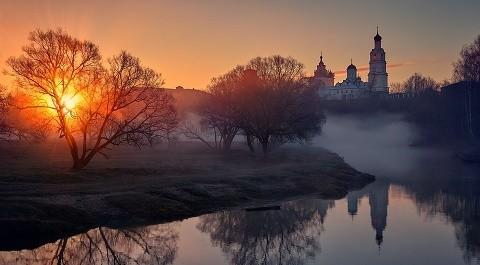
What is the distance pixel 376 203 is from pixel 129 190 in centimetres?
1894

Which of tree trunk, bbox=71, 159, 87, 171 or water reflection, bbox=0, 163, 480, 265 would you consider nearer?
water reflection, bbox=0, 163, 480, 265

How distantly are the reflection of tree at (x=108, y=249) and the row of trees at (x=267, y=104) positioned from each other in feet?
126

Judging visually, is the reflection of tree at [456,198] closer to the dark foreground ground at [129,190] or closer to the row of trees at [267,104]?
the dark foreground ground at [129,190]

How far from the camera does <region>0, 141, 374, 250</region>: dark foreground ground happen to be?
30.0 metres

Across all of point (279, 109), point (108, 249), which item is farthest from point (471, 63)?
point (108, 249)

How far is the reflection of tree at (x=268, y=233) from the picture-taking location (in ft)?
91.0

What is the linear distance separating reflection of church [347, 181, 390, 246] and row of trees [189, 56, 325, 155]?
1487 centimetres

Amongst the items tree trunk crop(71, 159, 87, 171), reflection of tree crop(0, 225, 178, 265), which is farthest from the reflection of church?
tree trunk crop(71, 159, 87, 171)

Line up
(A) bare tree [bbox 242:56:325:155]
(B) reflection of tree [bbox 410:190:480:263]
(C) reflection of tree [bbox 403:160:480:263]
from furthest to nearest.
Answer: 1. (A) bare tree [bbox 242:56:325:155]
2. (C) reflection of tree [bbox 403:160:480:263]
3. (B) reflection of tree [bbox 410:190:480:263]

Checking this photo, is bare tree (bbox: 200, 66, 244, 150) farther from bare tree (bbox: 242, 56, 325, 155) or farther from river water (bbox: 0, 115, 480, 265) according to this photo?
river water (bbox: 0, 115, 480, 265)

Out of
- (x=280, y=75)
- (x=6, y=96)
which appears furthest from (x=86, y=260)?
(x=280, y=75)

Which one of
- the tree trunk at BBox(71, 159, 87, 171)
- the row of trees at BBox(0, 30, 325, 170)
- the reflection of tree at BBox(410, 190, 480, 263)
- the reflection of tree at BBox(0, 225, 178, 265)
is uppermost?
the row of trees at BBox(0, 30, 325, 170)

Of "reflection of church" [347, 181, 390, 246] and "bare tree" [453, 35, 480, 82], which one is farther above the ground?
"bare tree" [453, 35, 480, 82]

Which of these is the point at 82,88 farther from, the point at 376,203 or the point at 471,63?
the point at 471,63
